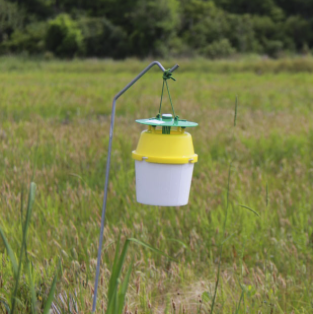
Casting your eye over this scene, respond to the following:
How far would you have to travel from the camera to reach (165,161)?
54.5 inches

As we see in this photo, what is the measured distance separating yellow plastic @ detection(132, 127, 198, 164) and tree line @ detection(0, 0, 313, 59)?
34.4m

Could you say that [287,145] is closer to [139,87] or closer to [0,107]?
[0,107]

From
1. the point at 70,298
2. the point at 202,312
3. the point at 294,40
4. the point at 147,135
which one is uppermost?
the point at 294,40

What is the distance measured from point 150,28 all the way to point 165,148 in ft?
120

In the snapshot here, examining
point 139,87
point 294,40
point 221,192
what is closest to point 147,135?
point 221,192

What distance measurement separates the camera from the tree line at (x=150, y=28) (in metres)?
36.7

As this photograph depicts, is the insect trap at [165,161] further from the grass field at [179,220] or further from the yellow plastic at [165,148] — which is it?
the grass field at [179,220]

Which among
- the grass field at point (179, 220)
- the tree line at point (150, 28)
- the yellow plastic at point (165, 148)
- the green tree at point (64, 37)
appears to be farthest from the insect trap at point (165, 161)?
the green tree at point (64, 37)

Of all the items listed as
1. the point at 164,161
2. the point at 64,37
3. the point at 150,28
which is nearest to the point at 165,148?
the point at 164,161

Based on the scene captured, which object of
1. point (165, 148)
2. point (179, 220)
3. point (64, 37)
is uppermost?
point (64, 37)

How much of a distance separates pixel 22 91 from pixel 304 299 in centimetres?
798

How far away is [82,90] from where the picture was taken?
32.7ft

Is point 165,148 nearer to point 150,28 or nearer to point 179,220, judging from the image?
point 179,220

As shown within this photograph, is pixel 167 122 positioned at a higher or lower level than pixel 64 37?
lower
